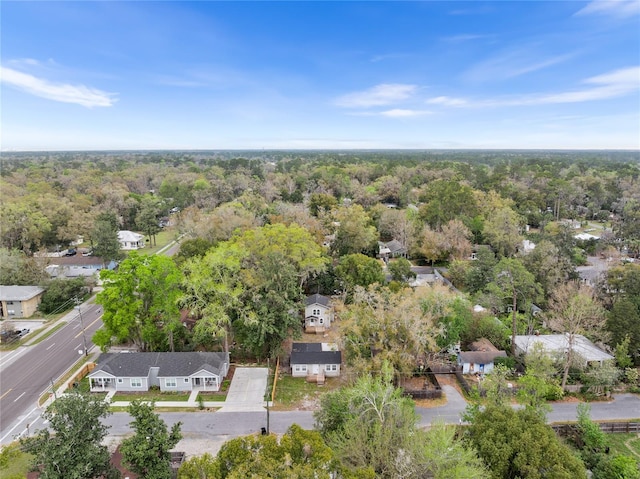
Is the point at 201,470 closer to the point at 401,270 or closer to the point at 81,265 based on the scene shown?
the point at 401,270

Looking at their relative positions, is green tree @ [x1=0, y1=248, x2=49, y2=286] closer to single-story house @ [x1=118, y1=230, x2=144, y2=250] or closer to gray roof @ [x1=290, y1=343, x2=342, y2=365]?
single-story house @ [x1=118, y1=230, x2=144, y2=250]

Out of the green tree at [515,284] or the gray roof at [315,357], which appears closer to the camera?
the gray roof at [315,357]

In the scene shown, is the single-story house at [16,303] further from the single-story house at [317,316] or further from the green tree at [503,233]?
the green tree at [503,233]

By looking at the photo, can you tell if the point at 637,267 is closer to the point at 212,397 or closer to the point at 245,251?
the point at 245,251

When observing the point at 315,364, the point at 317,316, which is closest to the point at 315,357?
the point at 315,364

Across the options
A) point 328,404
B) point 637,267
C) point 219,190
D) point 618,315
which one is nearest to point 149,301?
point 328,404

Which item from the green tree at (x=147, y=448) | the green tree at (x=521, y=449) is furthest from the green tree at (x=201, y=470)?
the green tree at (x=521, y=449)

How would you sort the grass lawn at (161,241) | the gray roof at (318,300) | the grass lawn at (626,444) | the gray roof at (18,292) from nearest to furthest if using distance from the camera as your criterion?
1. the grass lawn at (626,444)
2. the gray roof at (318,300)
3. the gray roof at (18,292)
4. the grass lawn at (161,241)

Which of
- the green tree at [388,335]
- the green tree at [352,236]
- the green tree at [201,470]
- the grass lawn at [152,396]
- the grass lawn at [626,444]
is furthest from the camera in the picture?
the green tree at [352,236]
